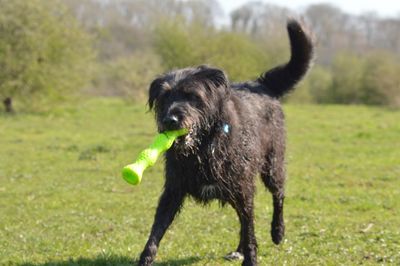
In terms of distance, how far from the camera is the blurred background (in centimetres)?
3300

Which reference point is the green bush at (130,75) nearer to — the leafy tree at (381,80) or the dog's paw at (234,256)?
the leafy tree at (381,80)

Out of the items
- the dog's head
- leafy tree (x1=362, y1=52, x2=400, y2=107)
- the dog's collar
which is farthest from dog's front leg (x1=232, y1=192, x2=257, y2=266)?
leafy tree (x1=362, y1=52, x2=400, y2=107)

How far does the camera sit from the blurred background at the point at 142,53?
33.0 metres

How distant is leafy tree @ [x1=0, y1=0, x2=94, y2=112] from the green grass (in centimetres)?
1021

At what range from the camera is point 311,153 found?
63.2 feet

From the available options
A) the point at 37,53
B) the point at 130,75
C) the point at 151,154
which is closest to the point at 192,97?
the point at 151,154

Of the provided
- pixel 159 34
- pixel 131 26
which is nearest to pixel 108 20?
pixel 131 26

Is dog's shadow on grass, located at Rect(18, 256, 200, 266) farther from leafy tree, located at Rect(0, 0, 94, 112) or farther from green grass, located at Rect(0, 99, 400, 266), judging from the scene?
leafy tree, located at Rect(0, 0, 94, 112)

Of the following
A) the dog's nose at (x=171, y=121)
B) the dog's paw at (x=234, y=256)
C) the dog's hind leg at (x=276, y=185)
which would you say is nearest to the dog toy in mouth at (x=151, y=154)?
the dog's nose at (x=171, y=121)

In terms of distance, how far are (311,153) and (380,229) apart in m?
10.0

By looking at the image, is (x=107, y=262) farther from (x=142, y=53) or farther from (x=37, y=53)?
(x=142, y=53)

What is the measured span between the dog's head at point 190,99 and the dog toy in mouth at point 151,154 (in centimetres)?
8

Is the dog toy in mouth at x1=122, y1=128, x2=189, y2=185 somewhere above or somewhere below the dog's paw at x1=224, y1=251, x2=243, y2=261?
above

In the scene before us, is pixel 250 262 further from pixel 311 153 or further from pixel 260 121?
pixel 311 153
